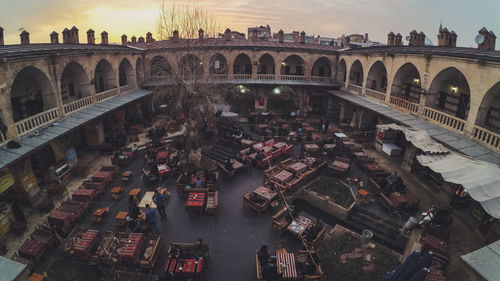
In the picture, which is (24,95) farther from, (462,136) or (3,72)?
(462,136)

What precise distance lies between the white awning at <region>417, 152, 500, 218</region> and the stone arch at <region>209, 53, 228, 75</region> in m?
23.7

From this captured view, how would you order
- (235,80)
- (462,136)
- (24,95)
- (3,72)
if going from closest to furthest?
1. (3,72)
2. (462,136)
3. (24,95)
4. (235,80)

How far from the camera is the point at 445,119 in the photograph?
17.4 meters

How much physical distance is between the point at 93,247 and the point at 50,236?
2171 mm

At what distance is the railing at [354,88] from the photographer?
28.1 metres

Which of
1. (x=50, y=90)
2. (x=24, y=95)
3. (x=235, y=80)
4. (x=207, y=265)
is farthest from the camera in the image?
(x=235, y=80)

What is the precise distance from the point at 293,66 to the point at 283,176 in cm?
2284

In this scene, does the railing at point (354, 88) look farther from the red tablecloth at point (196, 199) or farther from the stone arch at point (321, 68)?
the red tablecloth at point (196, 199)

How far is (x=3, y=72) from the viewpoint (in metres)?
13.9

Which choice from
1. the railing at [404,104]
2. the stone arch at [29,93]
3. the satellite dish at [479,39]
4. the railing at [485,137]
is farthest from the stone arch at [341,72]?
the stone arch at [29,93]

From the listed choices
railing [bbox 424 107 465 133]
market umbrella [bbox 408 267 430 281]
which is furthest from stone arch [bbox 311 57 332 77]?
market umbrella [bbox 408 267 430 281]

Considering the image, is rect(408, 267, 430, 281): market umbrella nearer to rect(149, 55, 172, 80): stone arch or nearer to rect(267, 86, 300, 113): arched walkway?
rect(149, 55, 172, 80): stone arch

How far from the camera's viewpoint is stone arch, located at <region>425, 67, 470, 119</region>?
1838 cm

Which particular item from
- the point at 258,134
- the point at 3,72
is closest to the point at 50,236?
the point at 3,72
